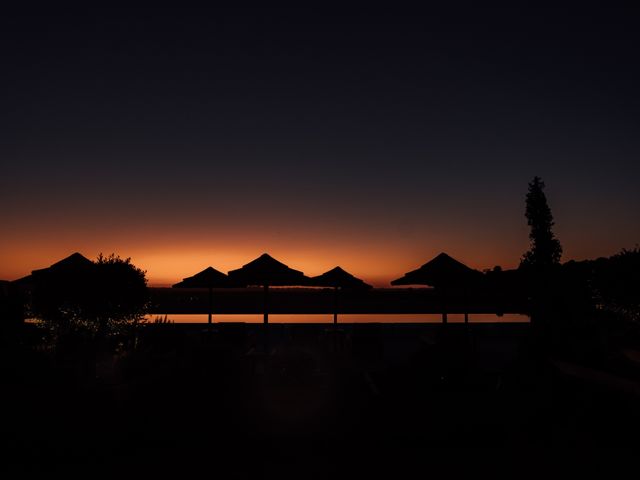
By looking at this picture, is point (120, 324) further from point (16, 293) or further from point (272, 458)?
point (272, 458)

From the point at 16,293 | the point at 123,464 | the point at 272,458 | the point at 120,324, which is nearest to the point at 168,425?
the point at 123,464

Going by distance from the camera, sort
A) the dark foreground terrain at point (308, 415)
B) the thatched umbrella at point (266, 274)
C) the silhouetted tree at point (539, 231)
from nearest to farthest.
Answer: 1. the dark foreground terrain at point (308, 415)
2. the thatched umbrella at point (266, 274)
3. the silhouetted tree at point (539, 231)

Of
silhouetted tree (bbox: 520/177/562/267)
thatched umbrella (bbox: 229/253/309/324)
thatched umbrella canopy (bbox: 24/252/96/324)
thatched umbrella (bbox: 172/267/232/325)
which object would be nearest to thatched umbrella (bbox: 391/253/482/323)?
thatched umbrella (bbox: 229/253/309/324)

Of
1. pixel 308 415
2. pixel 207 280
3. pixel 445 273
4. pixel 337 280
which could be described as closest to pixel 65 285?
pixel 207 280

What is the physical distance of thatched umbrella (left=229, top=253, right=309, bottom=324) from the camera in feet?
42.4

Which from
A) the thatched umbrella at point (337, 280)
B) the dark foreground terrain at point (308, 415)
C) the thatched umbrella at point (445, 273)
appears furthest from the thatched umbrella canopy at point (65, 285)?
the thatched umbrella at point (445, 273)

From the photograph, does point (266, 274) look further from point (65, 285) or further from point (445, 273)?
point (65, 285)

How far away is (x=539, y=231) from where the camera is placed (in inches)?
2293

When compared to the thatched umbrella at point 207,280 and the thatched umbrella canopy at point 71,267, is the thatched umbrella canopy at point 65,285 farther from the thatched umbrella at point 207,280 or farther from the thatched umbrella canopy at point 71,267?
the thatched umbrella at point 207,280

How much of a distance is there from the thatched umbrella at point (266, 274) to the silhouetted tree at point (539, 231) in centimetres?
5013

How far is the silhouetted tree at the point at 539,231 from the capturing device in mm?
57906

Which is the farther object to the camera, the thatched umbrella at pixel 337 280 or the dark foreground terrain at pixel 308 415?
the thatched umbrella at pixel 337 280

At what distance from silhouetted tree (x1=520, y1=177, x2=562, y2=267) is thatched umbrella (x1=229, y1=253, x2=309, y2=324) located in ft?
164

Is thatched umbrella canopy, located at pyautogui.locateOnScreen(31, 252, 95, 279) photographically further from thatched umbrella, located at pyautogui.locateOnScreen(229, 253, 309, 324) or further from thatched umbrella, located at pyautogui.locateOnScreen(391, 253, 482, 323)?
thatched umbrella, located at pyautogui.locateOnScreen(391, 253, 482, 323)
